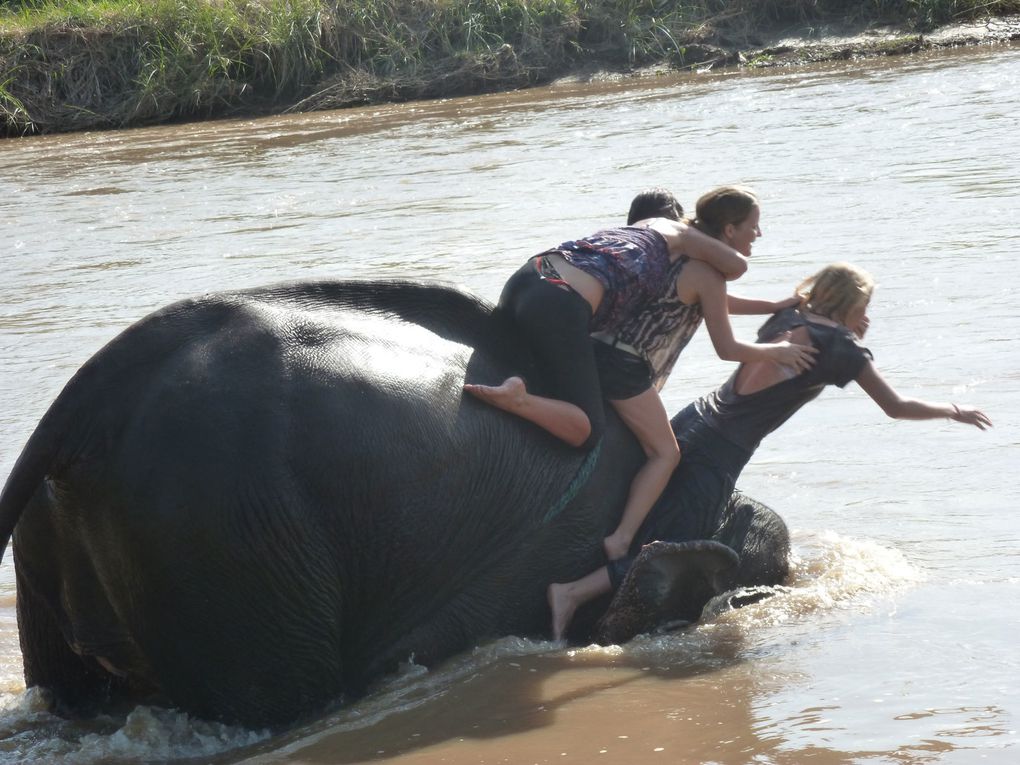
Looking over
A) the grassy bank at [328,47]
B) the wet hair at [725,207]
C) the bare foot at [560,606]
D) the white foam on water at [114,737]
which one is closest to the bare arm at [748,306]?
the wet hair at [725,207]

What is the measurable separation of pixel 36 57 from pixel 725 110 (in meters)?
11.5

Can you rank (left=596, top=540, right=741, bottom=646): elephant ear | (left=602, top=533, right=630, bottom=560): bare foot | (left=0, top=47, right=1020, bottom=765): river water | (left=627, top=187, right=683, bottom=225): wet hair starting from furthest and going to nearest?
1. (left=627, top=187, right=683, bottom=225): wet hair
2. (left=602, top=533, right=630, bottom=560): bare foot
3. (left=596, top=540, right=741, bottom=646): elephant ear
4. (left=0, top=47, right=1020, bottom=765): river water

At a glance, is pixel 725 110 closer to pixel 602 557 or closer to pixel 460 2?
pixel 460 2

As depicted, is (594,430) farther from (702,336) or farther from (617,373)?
(702,336)

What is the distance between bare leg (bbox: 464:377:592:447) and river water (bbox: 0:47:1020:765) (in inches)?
25.2

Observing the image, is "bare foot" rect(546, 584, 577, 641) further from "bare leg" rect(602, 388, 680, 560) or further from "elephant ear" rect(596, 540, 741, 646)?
"bare leg" rect(602, 388, 680, 560)

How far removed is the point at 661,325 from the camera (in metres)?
5.00

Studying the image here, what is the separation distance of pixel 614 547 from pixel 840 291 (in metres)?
1.17

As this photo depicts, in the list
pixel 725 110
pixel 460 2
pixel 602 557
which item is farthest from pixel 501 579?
pixel 460 2

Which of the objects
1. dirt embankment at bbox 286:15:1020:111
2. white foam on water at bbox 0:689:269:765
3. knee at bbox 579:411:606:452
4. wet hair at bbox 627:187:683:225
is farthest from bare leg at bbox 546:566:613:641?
dirt embankment at bbox 286:15:1020:111

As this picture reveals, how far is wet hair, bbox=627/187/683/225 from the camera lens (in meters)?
5.37

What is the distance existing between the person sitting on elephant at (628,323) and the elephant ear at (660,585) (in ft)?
0.59

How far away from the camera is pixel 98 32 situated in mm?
23766

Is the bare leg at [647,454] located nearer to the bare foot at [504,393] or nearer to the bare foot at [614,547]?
the bare foot at [614,547]
